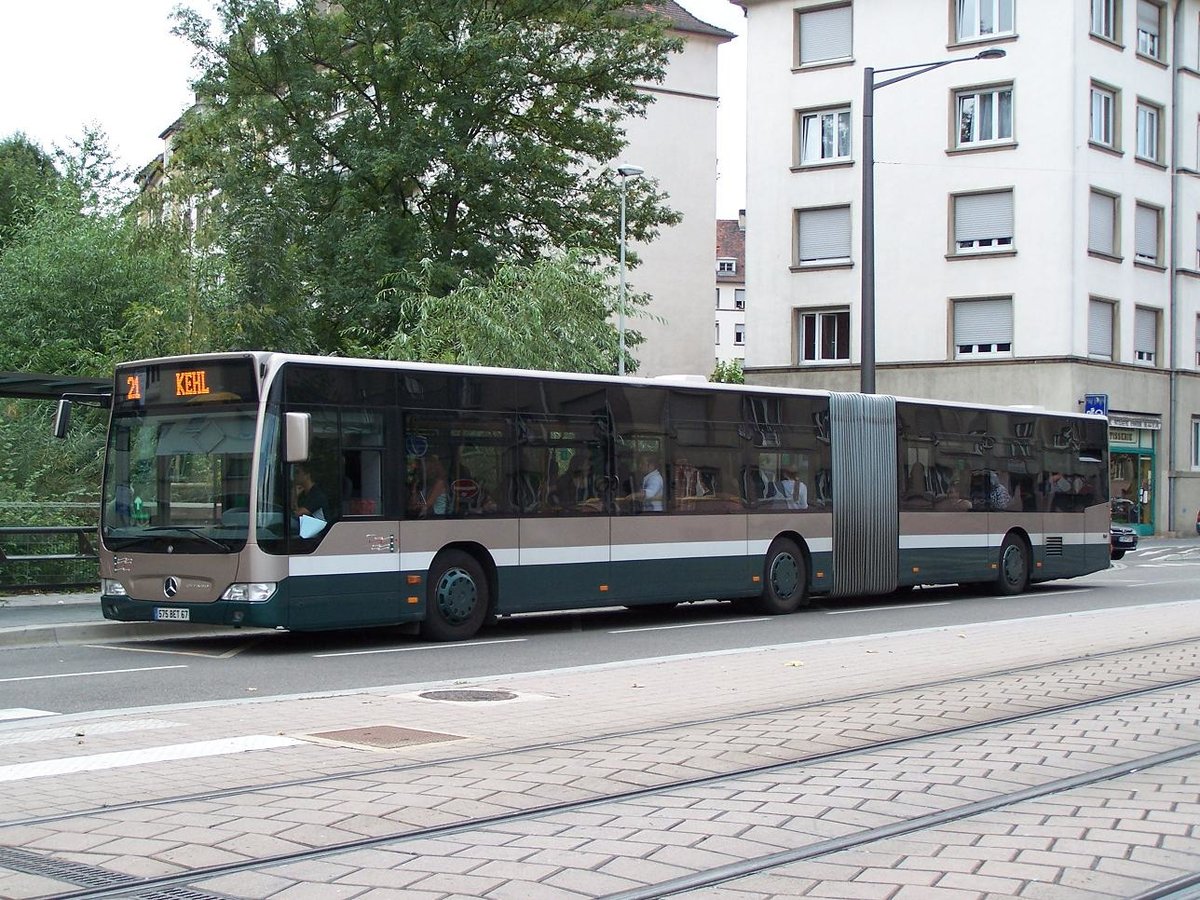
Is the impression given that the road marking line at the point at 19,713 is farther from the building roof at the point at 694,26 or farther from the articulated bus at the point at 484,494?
the building roof at the point at 694,26

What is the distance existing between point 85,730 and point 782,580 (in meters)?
11.9

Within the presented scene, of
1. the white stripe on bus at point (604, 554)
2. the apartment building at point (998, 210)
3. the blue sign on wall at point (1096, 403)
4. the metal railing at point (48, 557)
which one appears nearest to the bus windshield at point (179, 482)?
the white stripe on bus at point (604, 554)

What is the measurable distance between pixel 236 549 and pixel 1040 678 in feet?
23.3

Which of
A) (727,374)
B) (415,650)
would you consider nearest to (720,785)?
(415,650)

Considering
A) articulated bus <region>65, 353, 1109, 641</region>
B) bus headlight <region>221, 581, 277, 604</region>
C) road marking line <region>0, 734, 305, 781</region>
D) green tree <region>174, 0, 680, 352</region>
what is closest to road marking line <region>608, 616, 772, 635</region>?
articulated bus <region>65, 353, 1109, 641</region>

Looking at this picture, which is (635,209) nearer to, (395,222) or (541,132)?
(541,132)

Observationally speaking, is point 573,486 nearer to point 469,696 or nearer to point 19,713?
point 469,696

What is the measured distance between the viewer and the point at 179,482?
14875 mm

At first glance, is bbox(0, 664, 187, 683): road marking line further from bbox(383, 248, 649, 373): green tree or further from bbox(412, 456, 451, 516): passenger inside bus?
bbox(383, 248, 649, 373): green tree

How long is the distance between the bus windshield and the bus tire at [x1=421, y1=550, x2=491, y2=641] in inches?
88.3

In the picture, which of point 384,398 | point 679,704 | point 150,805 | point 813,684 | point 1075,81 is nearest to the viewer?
point 150,805

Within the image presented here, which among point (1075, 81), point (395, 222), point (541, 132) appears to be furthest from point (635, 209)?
point (1075, 81)

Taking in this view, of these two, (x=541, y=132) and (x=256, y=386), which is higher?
(x=541, y=132)

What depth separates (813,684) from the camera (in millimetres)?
12281
